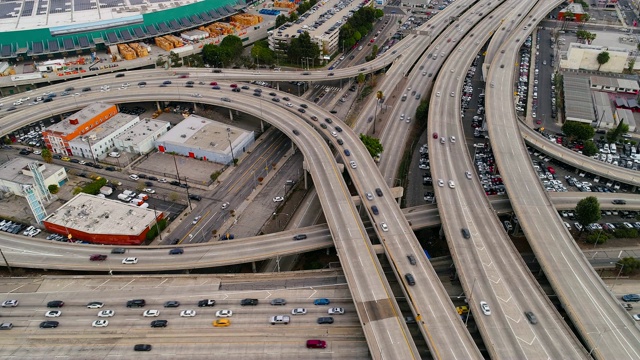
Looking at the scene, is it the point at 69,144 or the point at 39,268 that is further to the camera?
the point at 69,144

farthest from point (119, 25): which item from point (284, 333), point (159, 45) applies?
point (284, 333)

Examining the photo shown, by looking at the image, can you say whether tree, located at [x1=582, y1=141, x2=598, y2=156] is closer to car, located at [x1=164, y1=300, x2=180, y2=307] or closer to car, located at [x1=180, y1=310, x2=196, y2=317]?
car, located at [x1=180, y1=310, x2=196, y2=317]

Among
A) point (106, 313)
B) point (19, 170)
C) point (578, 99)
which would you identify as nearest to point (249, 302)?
point (106, 313)

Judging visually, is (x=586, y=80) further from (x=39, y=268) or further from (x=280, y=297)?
(x=39, y=268)

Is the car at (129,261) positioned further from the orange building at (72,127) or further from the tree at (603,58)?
the tree at (603,58)

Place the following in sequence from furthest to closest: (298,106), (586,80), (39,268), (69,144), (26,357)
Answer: (586,80), (298,106), (69,144), (39,268), (26,357)

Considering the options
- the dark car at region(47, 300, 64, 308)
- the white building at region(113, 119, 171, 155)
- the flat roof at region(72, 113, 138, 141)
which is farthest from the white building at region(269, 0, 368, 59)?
the dark car at region(47, 300, 64, 308)

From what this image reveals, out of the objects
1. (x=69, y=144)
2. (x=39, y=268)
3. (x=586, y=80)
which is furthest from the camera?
(x=586, y=80)

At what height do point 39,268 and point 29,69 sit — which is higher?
point 29,69
